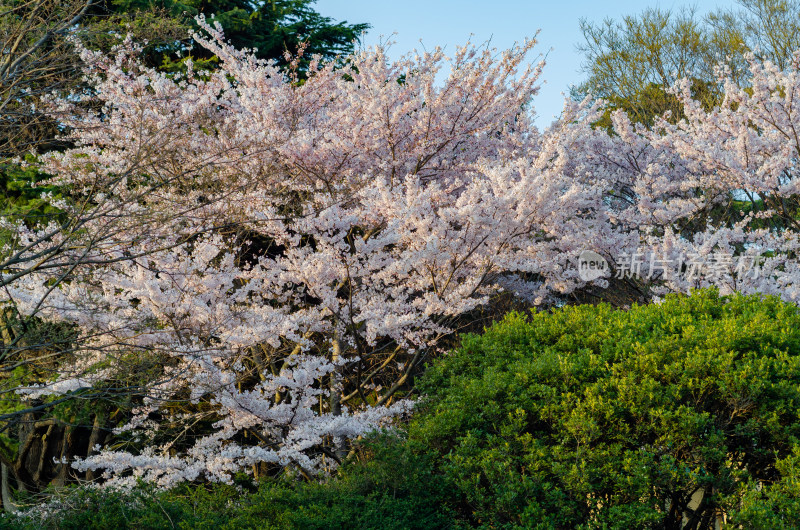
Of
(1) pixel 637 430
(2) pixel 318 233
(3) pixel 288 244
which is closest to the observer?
(1) pixel 637 430

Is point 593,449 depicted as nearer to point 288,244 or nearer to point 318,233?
point 318,233

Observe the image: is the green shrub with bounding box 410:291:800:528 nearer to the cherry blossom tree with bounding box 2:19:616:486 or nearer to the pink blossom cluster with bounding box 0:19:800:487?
the cherry blossom tree with bounding box 2:19:616:486

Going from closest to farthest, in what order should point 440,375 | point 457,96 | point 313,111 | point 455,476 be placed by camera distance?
point 455,476 < point 440,375 < point 457,96 < point 313,111

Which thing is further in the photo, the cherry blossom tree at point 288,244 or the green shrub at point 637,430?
the cherry blossom tree at point 288,244

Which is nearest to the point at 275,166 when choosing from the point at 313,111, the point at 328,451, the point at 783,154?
the point at 313,111

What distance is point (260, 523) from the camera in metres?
4.48

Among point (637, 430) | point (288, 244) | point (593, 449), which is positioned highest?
point (288, 244)

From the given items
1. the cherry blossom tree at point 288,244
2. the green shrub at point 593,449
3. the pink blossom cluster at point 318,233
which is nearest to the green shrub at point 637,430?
the green shrub at point 593,449

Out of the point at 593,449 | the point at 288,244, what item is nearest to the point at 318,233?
the point at 288,244

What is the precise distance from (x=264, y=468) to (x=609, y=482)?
4.64 meters

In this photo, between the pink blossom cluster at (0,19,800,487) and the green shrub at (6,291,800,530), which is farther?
the pink blossom cluster at (0,19,800,487)

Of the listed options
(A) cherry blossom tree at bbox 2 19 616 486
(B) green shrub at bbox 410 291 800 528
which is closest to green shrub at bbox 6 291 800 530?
(B) green shrub at bbox 410 291 800 528

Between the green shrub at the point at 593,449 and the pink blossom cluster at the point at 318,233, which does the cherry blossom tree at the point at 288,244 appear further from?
the green shrub at the point at 593,449

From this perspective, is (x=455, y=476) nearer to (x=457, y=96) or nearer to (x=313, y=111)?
(x=457, y=96)
